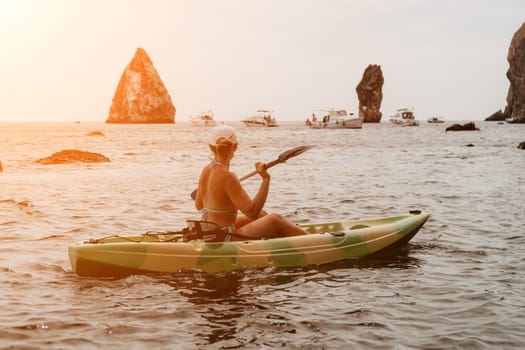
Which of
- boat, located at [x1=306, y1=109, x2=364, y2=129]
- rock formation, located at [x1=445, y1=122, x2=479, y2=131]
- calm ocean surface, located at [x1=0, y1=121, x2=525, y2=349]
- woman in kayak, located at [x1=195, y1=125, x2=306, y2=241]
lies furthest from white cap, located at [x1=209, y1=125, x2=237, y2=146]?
boat, located at [x1=306, y1=109, x2=364, y2=129]

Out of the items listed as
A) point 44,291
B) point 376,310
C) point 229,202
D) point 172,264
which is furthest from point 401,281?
point 44,291

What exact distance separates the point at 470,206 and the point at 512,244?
4592 mm

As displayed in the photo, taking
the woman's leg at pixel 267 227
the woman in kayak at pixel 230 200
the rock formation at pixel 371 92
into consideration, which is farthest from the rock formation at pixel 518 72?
the woman in kayak at pixel 230 200

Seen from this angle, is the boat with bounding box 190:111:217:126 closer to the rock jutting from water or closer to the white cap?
Answer: the rock jutting from water

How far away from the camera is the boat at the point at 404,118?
124 metres

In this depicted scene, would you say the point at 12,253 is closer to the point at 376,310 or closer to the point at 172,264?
the point at 172,264

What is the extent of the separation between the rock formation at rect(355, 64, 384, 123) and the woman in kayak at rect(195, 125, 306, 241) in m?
134

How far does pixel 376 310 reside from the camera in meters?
6.56

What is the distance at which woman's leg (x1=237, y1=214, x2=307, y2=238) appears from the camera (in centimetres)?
815

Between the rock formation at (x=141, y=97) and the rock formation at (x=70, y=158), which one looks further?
the rock formation at (x=141, y=97)

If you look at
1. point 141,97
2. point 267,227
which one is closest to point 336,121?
point 267,227

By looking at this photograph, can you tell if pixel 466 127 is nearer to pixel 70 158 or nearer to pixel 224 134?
pixel 70 158

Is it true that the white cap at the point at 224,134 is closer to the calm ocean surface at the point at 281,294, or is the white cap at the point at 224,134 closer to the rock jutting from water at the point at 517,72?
the calm ocean surface at the point at 281,294

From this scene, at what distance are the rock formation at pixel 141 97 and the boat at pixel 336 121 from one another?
9258cm
